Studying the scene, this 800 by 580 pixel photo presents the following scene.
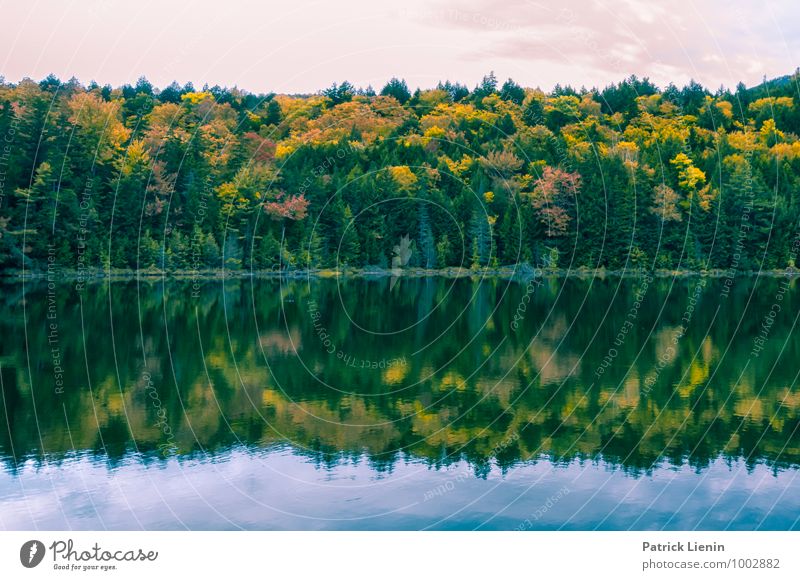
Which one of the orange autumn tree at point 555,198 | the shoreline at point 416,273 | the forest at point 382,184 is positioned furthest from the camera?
the orange autumn tree at point 555,198

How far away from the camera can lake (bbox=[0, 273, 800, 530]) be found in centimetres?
1700

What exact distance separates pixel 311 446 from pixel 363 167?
70.2 meters

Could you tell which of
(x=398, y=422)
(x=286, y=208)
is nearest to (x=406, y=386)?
(x=398, y=422)

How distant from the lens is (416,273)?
3263 inches

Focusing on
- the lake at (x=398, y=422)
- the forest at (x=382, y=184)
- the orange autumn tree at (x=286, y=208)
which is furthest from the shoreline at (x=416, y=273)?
the lake at (x=398, y=422)

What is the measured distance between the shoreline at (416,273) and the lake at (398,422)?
27636mm

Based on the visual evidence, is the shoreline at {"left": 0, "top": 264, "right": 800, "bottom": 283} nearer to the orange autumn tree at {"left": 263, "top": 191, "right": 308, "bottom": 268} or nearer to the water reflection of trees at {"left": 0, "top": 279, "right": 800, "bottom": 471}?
the orange autumn tree at {"left": 263, "top": 191, "right": 308, "bottom": 268}

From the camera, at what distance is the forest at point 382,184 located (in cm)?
7162

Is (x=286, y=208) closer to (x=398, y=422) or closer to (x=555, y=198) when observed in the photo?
(x=555, y=198)

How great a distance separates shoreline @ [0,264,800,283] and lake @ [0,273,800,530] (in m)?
27.6

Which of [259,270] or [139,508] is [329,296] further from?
[139,508]

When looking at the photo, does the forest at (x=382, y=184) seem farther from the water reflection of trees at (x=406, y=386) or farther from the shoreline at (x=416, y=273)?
the water reflection of trees at (x=406, y=386)

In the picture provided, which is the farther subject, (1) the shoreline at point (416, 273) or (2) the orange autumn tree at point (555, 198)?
(2) the orange autumn tree at point (555, 198)

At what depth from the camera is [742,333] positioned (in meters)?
39.5
